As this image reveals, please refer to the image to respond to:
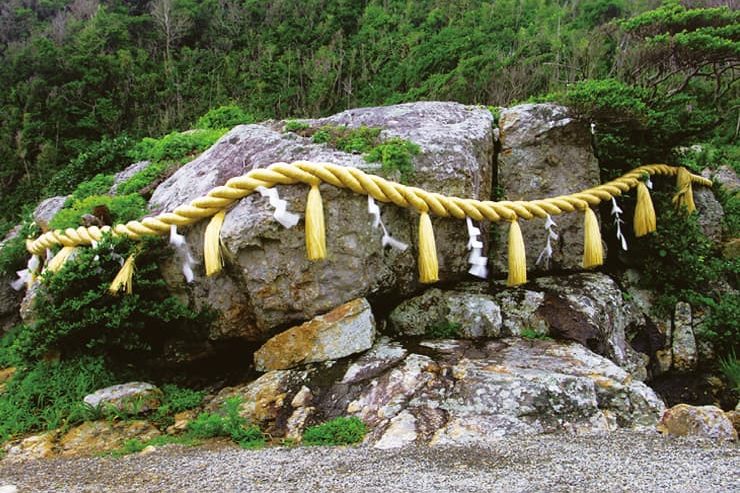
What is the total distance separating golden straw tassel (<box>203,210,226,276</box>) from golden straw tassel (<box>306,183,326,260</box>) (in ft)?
2.01

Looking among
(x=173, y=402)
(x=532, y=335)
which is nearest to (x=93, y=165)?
(x=173, y=402)

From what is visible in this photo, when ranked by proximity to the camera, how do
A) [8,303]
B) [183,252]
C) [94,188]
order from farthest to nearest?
Answer: [94,188] → [8,303] → [183,252]

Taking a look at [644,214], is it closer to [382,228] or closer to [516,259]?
[516,259]

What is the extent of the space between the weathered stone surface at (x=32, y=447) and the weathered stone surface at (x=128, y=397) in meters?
0.30

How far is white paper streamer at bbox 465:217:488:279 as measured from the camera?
4.37 metres

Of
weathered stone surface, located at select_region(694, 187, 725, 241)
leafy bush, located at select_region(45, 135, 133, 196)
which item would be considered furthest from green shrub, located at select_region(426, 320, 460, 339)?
leafy bush, located at select_region(45, 135, 133, 196)

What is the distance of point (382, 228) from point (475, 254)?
31.2 inches

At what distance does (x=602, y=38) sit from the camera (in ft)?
47.9

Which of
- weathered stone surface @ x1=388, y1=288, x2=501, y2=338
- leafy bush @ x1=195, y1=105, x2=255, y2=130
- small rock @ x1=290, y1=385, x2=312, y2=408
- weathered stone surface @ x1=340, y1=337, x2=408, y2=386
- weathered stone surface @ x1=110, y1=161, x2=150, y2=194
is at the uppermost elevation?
leafy bush @ x1=195, y1=105, x2=255, y2=130

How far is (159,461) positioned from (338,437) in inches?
36.2

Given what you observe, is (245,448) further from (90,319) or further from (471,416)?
(90,319)

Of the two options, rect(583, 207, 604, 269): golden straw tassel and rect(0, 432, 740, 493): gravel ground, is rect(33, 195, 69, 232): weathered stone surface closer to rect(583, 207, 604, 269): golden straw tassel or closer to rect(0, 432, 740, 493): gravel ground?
rect(0, 432, 740, 493): gravel ground

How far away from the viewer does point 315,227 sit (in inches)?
152

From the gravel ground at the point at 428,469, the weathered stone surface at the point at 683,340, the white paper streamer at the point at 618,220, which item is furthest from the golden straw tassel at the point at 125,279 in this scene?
the weathered stone surface at the point at 683,340
